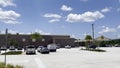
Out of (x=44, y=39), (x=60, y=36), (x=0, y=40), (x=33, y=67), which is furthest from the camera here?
(x=60, y=36)

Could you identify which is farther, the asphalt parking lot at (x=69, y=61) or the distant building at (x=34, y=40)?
the distant building at (x=34, y=40)

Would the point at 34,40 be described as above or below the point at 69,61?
above

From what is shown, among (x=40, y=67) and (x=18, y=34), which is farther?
(x=18, y=34)

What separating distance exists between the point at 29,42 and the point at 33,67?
93.2 metres

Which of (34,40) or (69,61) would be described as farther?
(34,40)

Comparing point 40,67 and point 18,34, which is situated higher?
point 18,34

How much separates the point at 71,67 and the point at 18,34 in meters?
94.9

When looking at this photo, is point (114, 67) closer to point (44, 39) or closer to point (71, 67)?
point (71, 67)

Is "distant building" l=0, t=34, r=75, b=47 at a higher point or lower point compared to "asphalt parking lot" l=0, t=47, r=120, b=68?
higher

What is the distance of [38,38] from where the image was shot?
107 meters

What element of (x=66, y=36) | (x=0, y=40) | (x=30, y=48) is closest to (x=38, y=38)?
(x=0, y=40)

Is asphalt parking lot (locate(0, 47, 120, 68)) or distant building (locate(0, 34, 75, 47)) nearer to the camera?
asphalt parking lot (locate(0, 47, 120, 68))

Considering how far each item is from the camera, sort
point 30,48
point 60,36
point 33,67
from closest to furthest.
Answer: point 33,67 < point 30,48 < point 60,36

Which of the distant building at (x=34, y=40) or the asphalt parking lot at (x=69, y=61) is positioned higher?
the distant building at (x=34, y=40)
